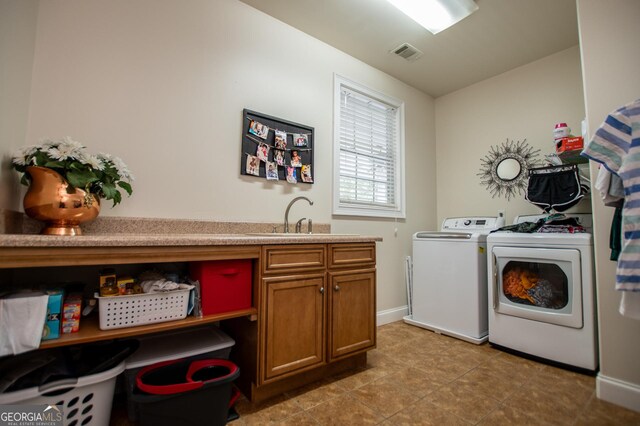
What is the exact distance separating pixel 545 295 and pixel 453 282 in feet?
2.18

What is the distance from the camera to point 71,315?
1174 millimetres

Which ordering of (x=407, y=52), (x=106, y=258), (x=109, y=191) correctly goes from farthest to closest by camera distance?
(x=407, y=52) < (x=109, y=191) < (x=106, y=258)

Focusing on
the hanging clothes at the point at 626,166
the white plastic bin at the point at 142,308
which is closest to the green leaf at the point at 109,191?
the white plastic bin at the point at 142,308

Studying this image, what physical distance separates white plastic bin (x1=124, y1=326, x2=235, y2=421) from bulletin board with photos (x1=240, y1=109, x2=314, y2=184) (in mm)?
1109

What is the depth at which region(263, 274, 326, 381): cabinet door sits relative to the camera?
1.54 meters

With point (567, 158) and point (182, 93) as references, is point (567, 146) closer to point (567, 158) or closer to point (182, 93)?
point (567, 158)

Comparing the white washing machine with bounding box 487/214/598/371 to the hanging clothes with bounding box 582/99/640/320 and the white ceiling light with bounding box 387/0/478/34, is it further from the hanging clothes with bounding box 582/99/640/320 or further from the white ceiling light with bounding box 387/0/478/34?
the white ceiling light with bounding box 387/0/478/34

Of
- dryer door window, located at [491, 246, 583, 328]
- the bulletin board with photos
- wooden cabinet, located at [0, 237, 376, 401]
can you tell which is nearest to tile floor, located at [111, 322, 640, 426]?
wooden cabinet, located at [0, 237, 376, 401]

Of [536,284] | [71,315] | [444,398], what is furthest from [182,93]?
[536,284]

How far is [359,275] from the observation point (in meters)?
1.97

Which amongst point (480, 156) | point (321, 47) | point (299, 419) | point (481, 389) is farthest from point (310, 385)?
point (480, 156)

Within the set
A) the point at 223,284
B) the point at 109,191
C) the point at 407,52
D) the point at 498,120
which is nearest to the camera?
the point at 109,191

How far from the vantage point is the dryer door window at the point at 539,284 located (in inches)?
78.7

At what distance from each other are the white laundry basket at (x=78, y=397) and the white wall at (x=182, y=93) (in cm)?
85
